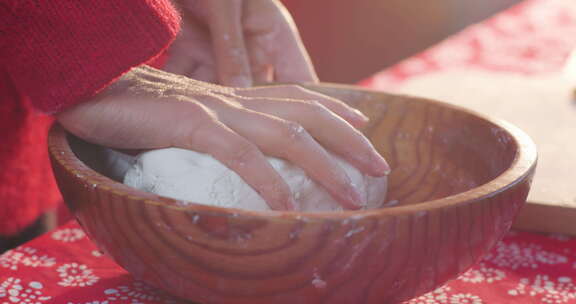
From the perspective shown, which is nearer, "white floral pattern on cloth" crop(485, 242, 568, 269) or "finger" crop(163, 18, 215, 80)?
"white floral pattern on cloth" crop(485, 242, 568, 269)

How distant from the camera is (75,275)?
1.92 ft

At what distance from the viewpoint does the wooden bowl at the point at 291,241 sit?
0.39 m

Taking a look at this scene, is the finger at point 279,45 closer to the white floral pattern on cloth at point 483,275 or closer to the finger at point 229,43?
the finger at point 229,43

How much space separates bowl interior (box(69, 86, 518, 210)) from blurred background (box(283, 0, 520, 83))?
6.15ft

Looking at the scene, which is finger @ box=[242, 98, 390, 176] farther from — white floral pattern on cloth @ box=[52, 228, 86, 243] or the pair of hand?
white floral pattern on cloth @ box=[52, 228, 86, 243]

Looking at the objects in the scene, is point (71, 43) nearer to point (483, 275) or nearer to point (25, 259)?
point (25, 259)

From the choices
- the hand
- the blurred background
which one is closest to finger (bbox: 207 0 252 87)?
the hand

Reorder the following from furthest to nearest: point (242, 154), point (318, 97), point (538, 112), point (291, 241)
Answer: point (538, 112), point (318, 97), point (242, 154), point (291, 241)

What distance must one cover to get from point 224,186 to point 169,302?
0.36 ft

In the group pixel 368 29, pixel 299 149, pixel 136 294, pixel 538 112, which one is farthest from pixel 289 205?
pixel 368 29

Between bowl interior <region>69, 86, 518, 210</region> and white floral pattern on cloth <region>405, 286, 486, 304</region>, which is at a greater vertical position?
bowl interior <region>69, 86, 518, 210</region>

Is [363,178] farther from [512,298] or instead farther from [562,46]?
[562,46]

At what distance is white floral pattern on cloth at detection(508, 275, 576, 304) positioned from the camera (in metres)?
0.57

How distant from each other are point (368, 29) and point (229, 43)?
2.40 meters
